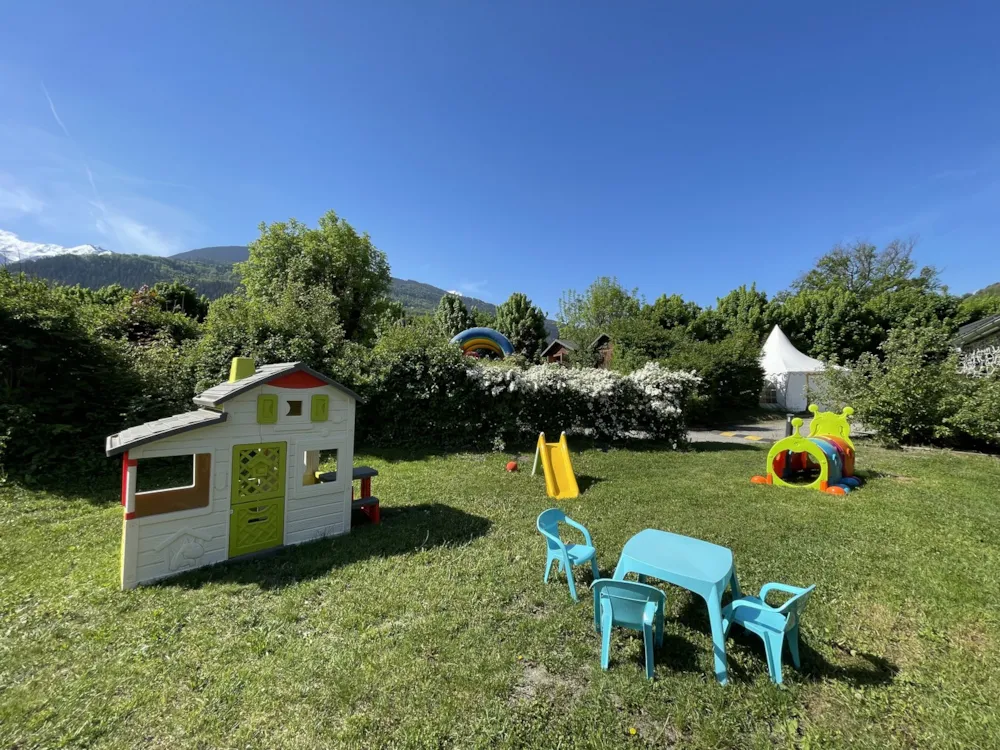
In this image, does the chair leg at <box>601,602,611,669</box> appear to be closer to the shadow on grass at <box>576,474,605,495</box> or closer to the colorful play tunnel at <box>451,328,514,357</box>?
the shadow on grass at <box>576,474,605,495</box>

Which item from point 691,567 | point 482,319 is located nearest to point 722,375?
point 691,567

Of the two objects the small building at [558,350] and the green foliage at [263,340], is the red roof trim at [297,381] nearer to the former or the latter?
the green foliage at [263,340]

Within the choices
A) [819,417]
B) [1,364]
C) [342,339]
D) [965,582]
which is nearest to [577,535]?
[965,582]

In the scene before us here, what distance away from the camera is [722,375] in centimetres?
1877

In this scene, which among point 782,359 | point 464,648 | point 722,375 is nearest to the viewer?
point 464,648

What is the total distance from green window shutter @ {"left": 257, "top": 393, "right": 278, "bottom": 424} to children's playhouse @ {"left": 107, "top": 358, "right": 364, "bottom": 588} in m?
0.01

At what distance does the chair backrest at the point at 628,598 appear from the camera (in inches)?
102

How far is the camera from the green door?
4.34 m

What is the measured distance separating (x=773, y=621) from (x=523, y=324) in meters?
36.8

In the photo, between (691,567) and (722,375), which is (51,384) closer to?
(691,567)

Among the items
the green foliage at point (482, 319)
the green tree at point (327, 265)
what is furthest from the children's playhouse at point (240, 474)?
the green foliage at point (482, 319)

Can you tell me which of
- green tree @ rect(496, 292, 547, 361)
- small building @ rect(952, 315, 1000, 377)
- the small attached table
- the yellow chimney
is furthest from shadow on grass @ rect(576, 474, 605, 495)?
green tree @ rect(496, 292, 547, 361)

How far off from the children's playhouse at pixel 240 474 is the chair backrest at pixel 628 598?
3.62 metres

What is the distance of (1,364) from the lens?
22.6ft
